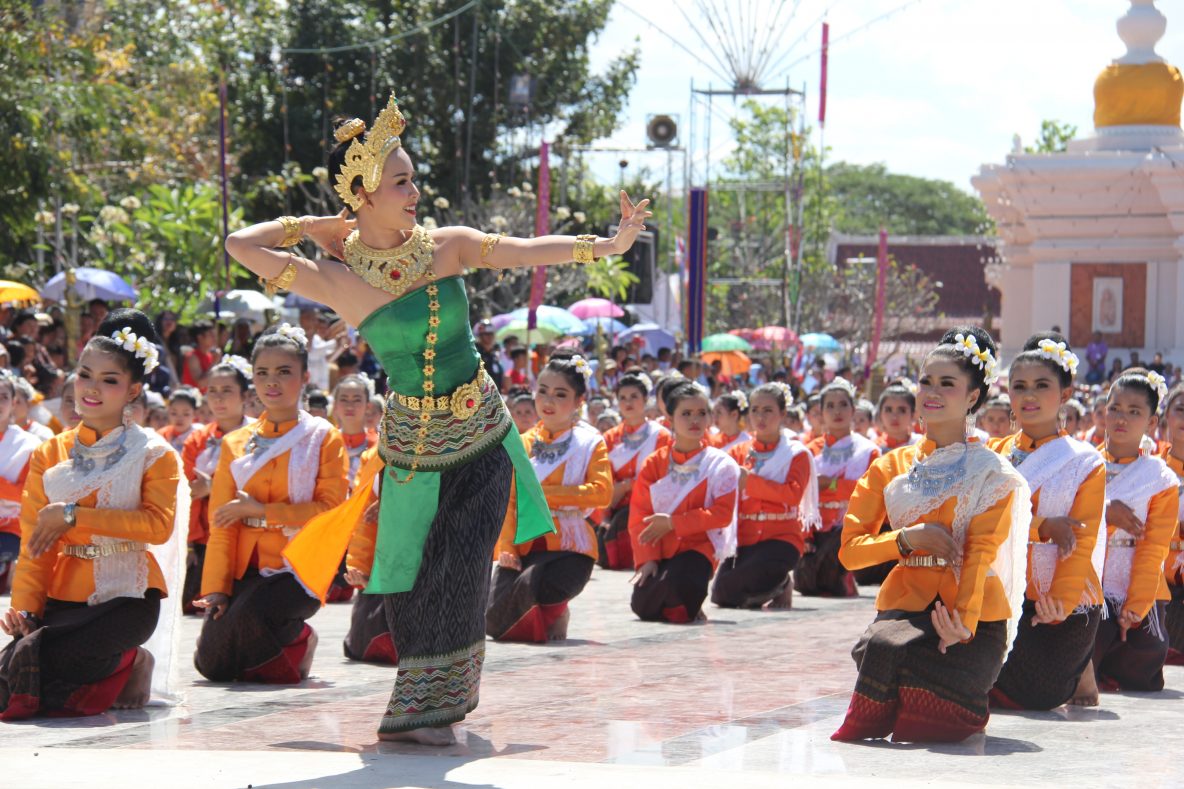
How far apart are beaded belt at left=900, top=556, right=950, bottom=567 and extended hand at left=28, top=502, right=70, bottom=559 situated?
3.21 metres

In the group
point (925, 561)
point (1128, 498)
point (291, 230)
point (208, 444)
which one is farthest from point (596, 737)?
point (208, 444)

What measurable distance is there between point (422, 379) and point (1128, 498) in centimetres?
360

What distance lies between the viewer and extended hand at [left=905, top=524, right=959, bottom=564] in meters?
6.19

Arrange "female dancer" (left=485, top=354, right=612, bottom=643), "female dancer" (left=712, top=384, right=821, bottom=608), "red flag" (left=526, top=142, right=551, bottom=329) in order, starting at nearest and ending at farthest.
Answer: "female dancer" (left=485, top=354, right=612, bottom=643) < "female dancer" (left=712, top=384, right=821, bottom=608) < "red flag" (left=526, top=142, right=551, bottom=329)

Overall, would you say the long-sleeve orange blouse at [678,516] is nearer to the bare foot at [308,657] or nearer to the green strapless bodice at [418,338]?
the bare foot at [308,657]

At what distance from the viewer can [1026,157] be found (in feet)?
95.4

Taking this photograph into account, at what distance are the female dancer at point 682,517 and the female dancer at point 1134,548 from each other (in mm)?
3089

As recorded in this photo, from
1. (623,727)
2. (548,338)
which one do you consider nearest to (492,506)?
(623,727)

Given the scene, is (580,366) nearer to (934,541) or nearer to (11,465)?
(11,465)

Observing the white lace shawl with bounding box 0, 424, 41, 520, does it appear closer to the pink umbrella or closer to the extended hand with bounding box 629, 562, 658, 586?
the extended hand with bounding box 629, 562, 658, 586

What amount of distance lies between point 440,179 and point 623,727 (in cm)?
2914

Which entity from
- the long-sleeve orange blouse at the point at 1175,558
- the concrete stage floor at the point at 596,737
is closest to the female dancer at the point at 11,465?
the concrete stage floor at the point at 596,737

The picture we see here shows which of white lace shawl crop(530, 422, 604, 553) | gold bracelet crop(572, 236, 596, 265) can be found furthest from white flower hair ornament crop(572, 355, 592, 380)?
gold bracelet crop(572, 236, 596, 265)

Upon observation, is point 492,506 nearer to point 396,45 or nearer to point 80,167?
point 80,167
